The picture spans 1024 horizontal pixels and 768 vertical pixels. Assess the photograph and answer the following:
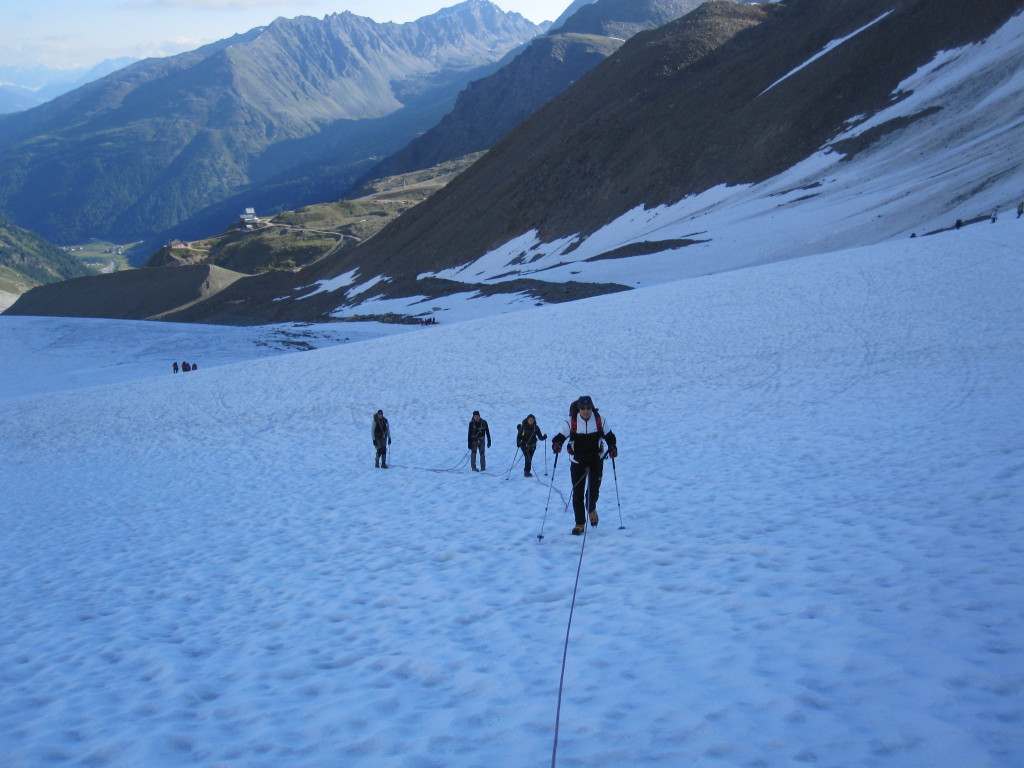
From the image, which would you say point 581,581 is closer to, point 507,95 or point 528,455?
point 528,455

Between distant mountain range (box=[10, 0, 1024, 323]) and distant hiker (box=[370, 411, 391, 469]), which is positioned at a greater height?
distant mountain range (box=[10, 0, 1024, 323])

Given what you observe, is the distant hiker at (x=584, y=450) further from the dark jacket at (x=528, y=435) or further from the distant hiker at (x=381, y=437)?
the distant hiker at (x=381, y=437)

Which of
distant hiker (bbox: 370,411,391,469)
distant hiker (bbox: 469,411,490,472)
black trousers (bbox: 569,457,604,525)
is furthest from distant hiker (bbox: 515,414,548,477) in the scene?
black trousers (bbox: 569,457,604,525)

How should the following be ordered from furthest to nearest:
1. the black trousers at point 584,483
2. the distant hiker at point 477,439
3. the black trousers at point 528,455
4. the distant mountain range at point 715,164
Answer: the distant mountain range at point 715,164
the distant hiker at point 477,439
the black trousers at point 528,455
the black trousers at point 584,483

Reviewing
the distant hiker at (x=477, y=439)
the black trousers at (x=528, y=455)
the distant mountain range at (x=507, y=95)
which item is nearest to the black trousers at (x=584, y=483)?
the black trousers at (x=528, y=455)

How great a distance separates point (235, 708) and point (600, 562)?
3.91 metres

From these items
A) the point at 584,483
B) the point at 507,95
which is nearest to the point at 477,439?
the point at 584,483

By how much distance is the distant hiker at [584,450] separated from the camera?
26.9 feet

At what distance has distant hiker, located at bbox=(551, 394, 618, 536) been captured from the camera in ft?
26.9

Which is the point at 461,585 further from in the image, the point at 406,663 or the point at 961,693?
the point at 961,693

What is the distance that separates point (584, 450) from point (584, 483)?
1.92 ft

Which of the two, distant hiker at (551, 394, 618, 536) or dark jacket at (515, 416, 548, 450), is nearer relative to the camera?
distant hiker at (551, 394, 618, 536)

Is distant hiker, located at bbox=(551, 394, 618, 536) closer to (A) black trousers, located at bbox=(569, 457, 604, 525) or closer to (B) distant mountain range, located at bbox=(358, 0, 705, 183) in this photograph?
(A) black trousers, located at bbox=(569, 457, 604, 525)

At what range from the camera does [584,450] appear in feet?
27.0
